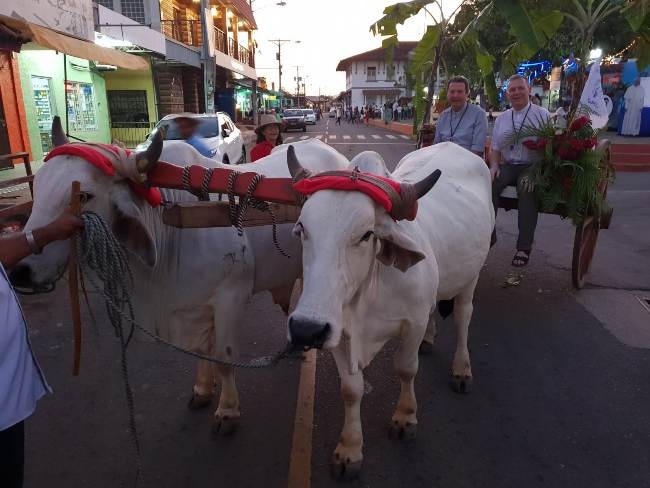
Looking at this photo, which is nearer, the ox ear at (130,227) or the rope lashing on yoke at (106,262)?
the rope lashing on yoke at (106,262)

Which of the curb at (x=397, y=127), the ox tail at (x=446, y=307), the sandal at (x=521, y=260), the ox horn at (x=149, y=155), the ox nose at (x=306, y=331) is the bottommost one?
the ox tail at (x=446, y=307)

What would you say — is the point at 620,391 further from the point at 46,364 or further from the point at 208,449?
→ the point at 46,364

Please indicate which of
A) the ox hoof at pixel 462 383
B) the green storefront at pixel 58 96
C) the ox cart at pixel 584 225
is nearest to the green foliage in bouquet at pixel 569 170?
the ox cart at pixel 584 225

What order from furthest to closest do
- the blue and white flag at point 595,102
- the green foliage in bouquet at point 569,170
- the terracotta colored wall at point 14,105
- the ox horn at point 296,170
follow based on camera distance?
the terracotta colored wall at point 14,105 → the blue and white flag at point 595,102 → the green foliage in bouquet at point 569,170 → the ox horn at point 296,170

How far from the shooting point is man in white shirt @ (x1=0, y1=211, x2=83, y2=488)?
1636mm

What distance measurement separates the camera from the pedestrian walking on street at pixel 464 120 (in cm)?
514

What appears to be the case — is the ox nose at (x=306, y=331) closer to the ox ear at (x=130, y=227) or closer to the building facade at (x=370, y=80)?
the ox ear at (x=130, y=227)

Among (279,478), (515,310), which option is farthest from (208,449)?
(515,310)

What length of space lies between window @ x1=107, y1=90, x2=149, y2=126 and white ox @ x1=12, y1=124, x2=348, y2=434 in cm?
1653

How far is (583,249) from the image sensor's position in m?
5.01

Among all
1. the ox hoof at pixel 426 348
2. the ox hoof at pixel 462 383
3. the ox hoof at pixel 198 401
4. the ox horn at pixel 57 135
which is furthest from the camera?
the ox hoof at pixel 426 348

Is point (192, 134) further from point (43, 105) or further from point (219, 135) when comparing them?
point (43, 105)

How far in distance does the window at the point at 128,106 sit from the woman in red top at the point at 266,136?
540 inches

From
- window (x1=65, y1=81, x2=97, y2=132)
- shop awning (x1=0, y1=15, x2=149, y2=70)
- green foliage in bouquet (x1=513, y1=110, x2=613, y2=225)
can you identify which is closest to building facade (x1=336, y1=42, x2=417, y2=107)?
window (x1=65, y1=81, x2=97, y2=132)
